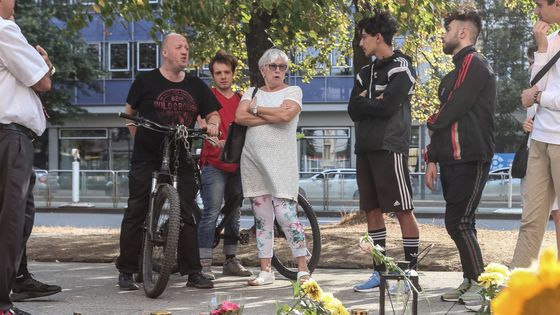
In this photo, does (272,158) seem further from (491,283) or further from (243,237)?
(491,283)

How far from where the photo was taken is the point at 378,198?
6020 mm

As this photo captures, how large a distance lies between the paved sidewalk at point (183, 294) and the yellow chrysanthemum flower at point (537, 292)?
12.1 feet

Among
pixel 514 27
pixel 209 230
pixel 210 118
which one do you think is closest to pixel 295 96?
pixel 210 118

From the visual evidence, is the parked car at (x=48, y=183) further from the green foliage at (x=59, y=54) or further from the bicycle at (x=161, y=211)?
the bicycle at (x=161, y=211)

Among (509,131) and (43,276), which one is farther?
(509,131)

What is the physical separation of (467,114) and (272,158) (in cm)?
152

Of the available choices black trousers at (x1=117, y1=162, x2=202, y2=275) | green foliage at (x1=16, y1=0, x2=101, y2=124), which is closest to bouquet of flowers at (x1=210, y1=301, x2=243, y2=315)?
black trousers at (x1=117, y1=162, x2=202, y2=275)

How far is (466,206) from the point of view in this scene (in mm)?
5500

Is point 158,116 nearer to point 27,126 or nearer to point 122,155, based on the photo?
point 27,126

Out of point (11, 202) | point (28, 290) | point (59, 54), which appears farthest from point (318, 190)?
point (11, 202)

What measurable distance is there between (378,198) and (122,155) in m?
39.7

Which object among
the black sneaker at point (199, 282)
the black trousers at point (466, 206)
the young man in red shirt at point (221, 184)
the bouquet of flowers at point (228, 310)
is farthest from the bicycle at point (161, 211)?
the bouquet of flowers at point (228, 310)

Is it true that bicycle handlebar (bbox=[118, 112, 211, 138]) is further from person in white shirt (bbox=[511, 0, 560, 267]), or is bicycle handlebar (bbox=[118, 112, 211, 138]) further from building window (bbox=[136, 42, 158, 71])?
building window (bbox=[136, 42, 158, 71])

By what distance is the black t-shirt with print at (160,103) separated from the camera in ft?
20.4
